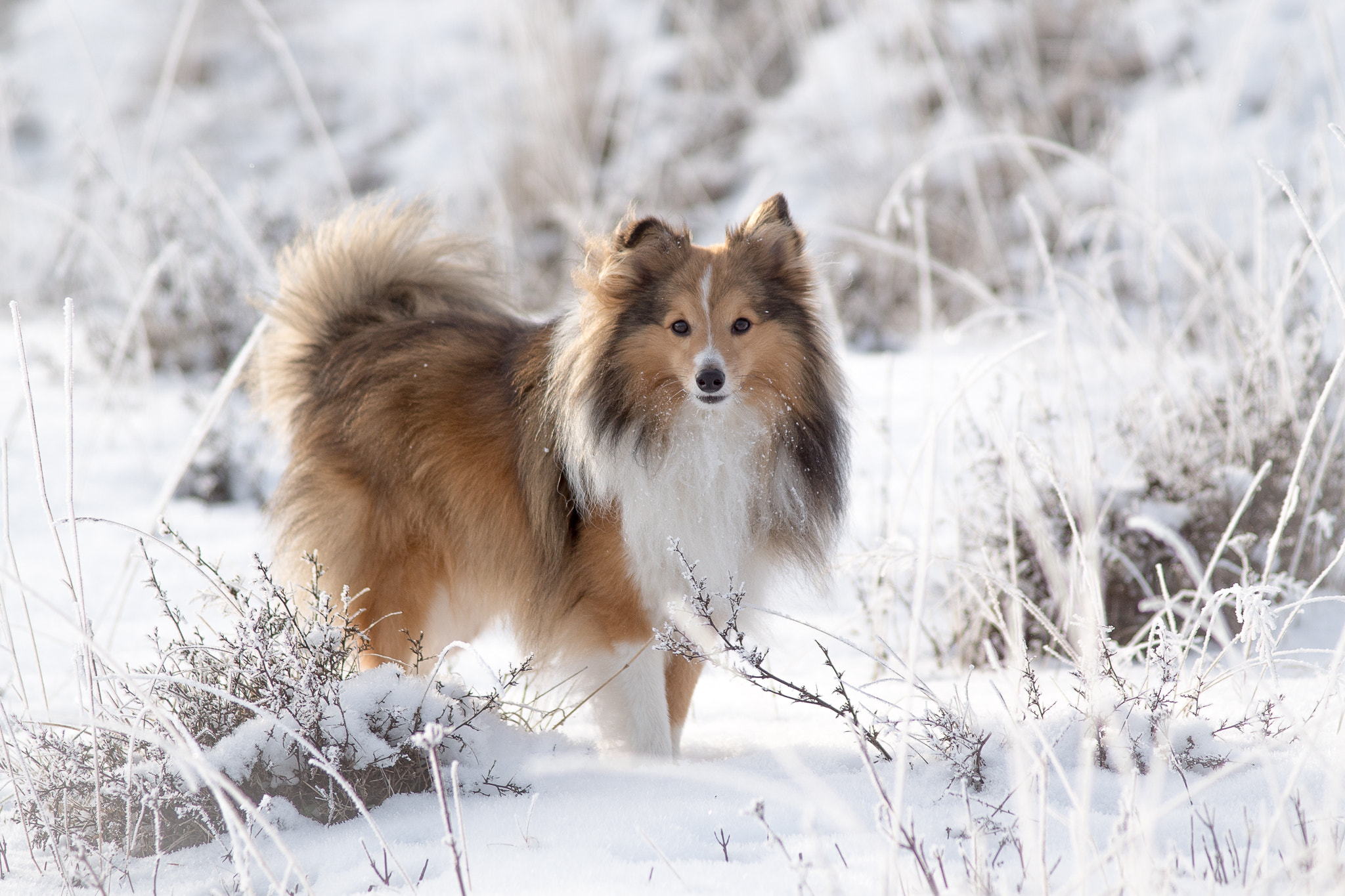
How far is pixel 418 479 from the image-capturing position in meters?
3.37

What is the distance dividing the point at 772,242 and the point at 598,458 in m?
0.87

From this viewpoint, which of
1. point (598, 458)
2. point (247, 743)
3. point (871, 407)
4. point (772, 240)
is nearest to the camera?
Answer: point (247, 743)

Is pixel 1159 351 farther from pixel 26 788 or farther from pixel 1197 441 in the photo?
pixel 26 788

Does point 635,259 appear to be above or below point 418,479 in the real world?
above

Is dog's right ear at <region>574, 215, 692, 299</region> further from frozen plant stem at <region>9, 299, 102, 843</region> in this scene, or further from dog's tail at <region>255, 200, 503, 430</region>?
frozen plant stem at <region>9, 299, 102, 843</region>

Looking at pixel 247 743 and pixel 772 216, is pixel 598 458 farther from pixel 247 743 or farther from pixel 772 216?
pixel 247 743

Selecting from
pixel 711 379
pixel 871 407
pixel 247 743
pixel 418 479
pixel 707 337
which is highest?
pixel 707 337

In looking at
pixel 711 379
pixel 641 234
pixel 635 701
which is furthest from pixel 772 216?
pixel 635 701

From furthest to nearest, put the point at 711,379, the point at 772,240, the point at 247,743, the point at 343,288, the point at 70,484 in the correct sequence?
the point at 343,288 < the point at 772,240 < the point at 711,379 < the point at 247,743 < the point at 70,484

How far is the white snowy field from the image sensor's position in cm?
234

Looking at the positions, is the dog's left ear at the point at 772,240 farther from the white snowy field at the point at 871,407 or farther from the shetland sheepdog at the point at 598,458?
the white snowy field at the point at 871,407

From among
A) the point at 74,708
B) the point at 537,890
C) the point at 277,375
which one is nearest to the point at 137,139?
the point at 277,375

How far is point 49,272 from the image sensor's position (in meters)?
7.71

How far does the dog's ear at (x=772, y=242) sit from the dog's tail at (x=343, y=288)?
1.08 m
